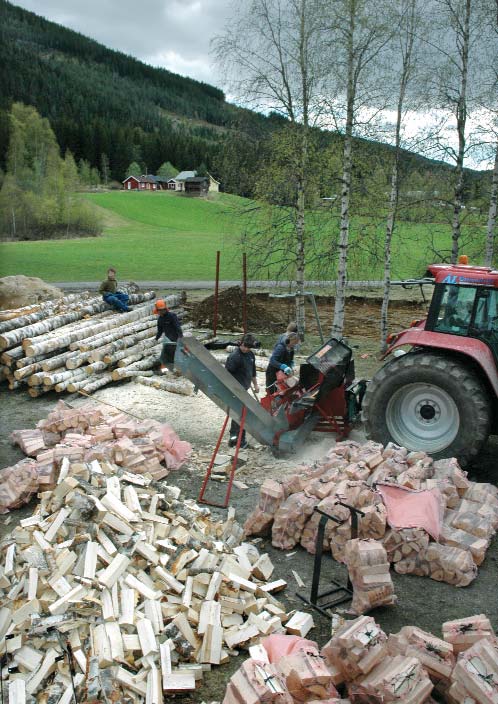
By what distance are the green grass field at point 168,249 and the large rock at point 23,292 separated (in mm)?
845

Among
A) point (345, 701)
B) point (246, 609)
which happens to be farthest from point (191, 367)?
point (345, 701)

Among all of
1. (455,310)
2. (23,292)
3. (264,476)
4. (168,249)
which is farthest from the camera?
(168,249)

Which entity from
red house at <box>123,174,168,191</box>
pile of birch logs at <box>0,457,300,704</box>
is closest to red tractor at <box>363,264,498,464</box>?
pile of birch logs at <box>0,457,300,704</box>

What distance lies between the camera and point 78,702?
4027mm

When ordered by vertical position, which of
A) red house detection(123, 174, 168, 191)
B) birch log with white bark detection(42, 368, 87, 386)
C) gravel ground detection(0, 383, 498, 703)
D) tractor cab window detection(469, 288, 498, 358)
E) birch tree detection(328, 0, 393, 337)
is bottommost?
gravel ground detection(0, 383, 498, 703)

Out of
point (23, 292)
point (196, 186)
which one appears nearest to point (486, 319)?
point (23, 292)

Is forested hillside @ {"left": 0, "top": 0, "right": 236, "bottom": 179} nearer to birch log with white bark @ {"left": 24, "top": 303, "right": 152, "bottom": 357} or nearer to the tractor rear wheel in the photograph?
birch log with white bark @ {"left": 24, "top": 303, "right": 152, "bottom": 357}

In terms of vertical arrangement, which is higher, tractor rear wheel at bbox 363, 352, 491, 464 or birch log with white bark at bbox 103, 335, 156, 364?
tractor rear wheel at bbox 363, 352, 491, 464

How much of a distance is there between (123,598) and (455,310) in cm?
515

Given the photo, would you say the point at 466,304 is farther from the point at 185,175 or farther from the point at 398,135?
the point at 185,175

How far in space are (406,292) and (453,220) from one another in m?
10.1

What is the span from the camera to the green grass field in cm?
1780

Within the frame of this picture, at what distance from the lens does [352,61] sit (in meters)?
12.2

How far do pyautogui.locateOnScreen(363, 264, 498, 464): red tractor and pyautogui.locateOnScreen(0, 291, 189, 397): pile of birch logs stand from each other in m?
5.83
